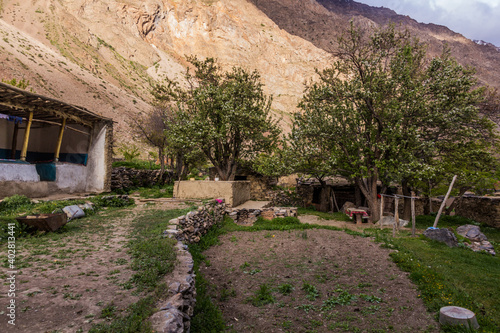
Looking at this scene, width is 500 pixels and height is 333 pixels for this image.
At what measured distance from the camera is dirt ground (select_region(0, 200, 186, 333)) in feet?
11.5

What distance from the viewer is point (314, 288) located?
265 inches

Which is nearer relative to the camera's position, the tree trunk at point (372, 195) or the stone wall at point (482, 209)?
the tree trunk at point (372, 195)

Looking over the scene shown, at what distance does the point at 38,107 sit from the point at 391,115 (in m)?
18.0

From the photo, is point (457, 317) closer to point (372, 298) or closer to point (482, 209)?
point (372, 298)

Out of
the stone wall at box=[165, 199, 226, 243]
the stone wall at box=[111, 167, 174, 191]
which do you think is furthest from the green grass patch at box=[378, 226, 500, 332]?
the stone wall at box=[111, 167, 174, 191]

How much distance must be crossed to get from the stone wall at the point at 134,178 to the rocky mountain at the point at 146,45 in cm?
1911

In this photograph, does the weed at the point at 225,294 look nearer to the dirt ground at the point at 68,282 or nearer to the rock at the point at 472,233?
the dirt ground at the point at 68,282

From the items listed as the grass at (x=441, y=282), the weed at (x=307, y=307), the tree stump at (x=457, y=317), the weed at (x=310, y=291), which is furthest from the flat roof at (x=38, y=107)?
the tree stump at (x=457, y=317)

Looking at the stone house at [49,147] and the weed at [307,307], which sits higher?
the stone house at [49,147]

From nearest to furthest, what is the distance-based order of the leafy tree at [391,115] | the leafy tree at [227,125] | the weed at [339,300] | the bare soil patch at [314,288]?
the bare soil patch at [314,288] → the weed at [339,300] → the leafy tree at [391,115] → the leafy tree at [227,125]

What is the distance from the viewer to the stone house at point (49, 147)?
12008 mm

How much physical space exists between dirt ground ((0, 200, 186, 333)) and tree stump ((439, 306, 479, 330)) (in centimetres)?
528

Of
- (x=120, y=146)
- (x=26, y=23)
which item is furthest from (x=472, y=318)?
(x=26, y=23)

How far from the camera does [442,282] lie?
23.0 ft
